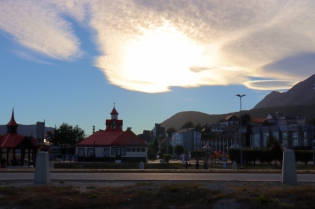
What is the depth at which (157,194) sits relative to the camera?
15.2 meters

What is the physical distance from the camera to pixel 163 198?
14883 mm

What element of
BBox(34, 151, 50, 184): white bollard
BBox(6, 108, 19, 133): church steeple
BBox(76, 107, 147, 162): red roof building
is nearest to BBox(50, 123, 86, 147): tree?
BBox(76, 107, 147, 162): red roof building

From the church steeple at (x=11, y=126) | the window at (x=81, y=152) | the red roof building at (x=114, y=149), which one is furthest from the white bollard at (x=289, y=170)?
the window at (x=81, y=152)

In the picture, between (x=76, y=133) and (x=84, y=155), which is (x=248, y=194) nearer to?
(x=84, y=155)

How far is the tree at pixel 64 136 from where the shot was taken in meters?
86.2

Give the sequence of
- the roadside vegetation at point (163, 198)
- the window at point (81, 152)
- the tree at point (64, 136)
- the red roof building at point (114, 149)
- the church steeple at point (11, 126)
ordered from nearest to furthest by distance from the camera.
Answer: the roadside vegetation at point (163, 198) → the church steeple at point (11, 126) → the red roof building at point (114, 149) → the window at point (81, 152) → the tree at point (64, 136)

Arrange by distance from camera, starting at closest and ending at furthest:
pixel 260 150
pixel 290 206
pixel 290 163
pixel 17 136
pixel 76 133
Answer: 1. pixel 290 206
2. pixel 290 163
3. pixel 17 136
4. pixel 260 150
5. pixel 76 133

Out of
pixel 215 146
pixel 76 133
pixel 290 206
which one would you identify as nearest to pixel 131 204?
pixel 290 206

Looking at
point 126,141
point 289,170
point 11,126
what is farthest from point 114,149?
point 289,170

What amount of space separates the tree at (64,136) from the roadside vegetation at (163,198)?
7152cm

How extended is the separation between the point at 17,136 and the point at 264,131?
6214 cm

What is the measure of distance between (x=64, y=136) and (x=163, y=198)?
74408 mm

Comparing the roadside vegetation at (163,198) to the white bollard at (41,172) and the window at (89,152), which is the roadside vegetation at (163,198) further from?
the window at (89,152)

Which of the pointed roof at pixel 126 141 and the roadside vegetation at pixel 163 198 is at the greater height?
the pointed roof at pixel 126 141
